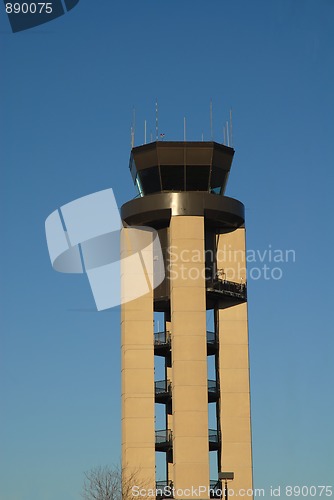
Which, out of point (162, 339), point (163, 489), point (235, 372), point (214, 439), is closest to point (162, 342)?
point (162, 339)

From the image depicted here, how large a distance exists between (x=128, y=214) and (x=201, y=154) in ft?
23.6

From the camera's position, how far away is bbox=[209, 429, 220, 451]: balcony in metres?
71.0

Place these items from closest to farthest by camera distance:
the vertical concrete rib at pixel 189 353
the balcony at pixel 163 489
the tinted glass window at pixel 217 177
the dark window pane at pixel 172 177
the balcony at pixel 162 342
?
the vertical concrete rib at pixel 189 353
the balcony at pixel 163 489
the balcony at pixel 162 342
the dark window pane at pixel 172 177
the tinted glass window at pixel 217 177

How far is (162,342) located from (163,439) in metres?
7.15

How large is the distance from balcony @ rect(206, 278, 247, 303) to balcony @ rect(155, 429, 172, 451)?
421 inches

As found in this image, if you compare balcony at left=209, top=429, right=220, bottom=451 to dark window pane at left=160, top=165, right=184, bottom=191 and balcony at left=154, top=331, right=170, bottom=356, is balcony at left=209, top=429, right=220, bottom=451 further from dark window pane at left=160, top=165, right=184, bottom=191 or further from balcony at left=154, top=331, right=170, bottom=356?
dark window pane at left=160, top=165, right=184, bottom=191

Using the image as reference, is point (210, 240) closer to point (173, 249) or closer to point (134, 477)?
point (173, 249)

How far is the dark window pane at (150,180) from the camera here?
75312 millimetres

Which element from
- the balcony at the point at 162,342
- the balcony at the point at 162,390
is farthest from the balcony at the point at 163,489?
the balcony at the point at 162,342

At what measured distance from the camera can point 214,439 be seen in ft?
233

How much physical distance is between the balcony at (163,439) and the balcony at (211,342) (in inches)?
265

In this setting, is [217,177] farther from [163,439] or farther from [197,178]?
[163,439]

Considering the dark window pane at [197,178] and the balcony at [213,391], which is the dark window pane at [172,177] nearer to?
the dark window pane at [197,178]

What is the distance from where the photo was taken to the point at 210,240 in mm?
76188
